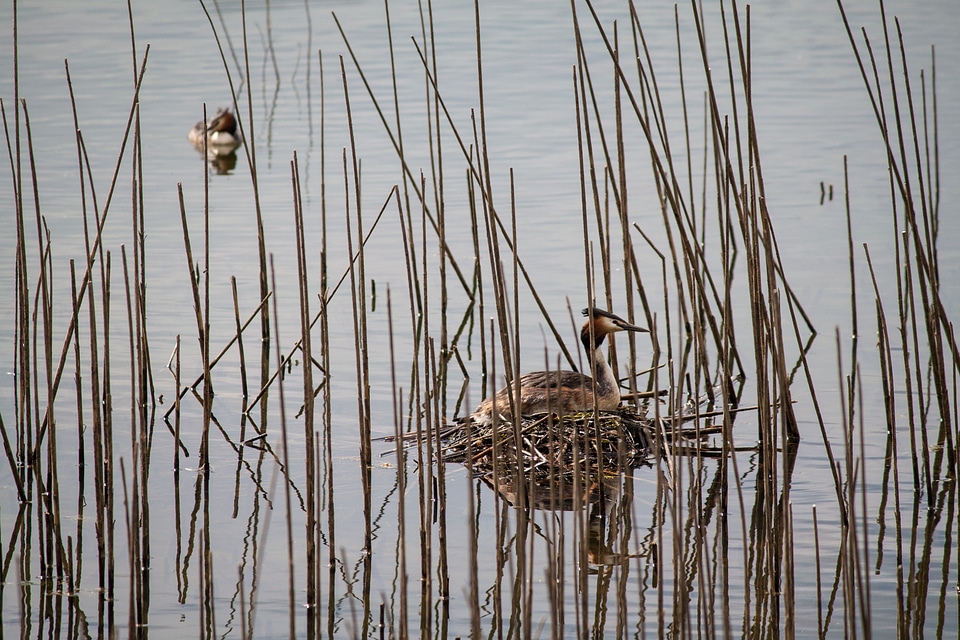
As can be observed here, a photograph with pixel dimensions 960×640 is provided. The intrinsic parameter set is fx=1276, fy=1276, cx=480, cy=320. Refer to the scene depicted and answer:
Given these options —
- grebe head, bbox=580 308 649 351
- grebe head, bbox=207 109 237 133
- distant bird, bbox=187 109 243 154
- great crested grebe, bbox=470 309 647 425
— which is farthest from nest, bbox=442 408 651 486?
distant bird, bbox=187 109 243 154

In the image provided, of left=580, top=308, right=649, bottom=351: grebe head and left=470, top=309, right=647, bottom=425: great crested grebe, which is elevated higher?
left=580, top=308, right=649, bottom=351: grebe head

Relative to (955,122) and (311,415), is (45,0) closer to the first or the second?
(955,122)

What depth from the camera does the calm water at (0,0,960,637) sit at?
5.45 m

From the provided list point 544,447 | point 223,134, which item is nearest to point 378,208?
point 223,134

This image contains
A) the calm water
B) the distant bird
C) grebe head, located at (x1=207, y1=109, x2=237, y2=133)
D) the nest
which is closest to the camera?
the calm water

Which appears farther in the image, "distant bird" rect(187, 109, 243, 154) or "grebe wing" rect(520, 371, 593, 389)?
"distant bird" rect(187, 109, 243, 154)

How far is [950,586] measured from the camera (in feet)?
16.7

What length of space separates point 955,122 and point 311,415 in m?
11.3

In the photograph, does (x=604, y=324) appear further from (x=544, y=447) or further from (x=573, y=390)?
(x=544, y=447)

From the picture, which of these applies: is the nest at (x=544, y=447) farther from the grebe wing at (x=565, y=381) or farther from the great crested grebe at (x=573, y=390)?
the grebe wing at (x=565, y=381)

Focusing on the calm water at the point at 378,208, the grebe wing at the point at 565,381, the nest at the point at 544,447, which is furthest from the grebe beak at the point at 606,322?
the calm water at the point at 378,208

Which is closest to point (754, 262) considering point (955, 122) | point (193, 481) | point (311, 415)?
point (311, 415)

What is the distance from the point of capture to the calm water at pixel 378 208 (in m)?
5.45

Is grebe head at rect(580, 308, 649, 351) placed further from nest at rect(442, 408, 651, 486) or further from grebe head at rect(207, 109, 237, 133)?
grebe head at rect(207, 109, 237, 133)
